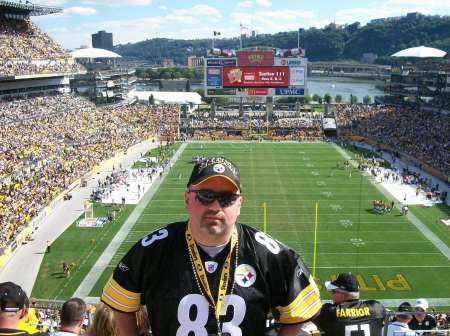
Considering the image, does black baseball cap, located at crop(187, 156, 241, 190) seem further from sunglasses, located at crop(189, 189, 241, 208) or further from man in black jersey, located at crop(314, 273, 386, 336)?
man in black jersey, located at crop(314, 273, 386, 336)

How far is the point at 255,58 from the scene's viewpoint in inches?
2211

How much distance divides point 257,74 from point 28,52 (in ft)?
77.8

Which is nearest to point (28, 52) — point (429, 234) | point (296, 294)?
point (429, 234)

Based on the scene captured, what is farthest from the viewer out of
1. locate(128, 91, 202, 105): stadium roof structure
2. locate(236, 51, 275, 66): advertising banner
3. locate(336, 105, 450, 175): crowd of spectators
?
locate(128, 91, 202, 105): stadium roof structure

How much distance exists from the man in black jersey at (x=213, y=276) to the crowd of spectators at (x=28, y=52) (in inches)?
1644

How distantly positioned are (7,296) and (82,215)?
25619 mm

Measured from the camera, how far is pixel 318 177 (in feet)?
123

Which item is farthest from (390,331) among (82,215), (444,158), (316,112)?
(316,112)

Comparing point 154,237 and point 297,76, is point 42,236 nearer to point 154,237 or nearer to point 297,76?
point 154,237

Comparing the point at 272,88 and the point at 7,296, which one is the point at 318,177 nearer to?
the point at 272,88

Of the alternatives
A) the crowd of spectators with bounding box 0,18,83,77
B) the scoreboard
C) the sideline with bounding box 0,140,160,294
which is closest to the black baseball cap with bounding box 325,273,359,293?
the sideline with bounding box 0,140,160,294

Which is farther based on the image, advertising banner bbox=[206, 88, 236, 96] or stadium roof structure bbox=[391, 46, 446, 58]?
stadium roof structure bbox=[391, 46, 446, 58]

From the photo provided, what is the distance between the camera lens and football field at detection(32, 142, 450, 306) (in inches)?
774

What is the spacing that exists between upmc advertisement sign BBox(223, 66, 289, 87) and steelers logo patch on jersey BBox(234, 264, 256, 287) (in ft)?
179
